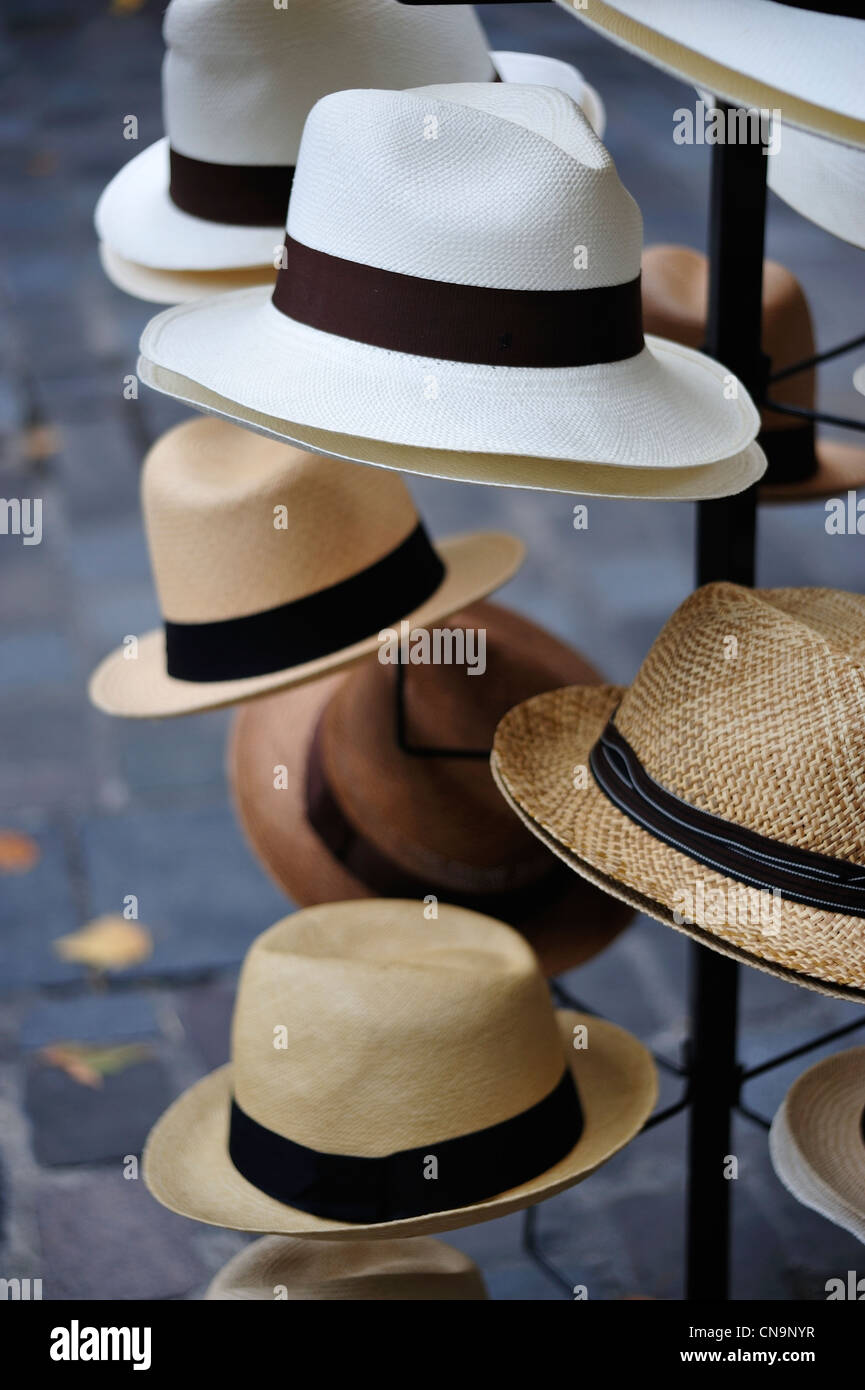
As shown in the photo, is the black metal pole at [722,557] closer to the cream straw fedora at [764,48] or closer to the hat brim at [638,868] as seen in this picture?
the hat brim at [638,868]

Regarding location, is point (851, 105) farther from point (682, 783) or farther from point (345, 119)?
point (682, 783)

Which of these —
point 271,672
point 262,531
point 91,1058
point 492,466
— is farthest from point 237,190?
point 91,1058

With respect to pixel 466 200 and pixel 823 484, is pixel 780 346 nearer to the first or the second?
pixel 823 484

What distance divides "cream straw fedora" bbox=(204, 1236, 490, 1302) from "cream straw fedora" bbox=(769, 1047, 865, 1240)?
36cm

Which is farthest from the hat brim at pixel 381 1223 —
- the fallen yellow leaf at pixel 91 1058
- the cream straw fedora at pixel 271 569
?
the fallen yellow leaf at pixel 91 1058

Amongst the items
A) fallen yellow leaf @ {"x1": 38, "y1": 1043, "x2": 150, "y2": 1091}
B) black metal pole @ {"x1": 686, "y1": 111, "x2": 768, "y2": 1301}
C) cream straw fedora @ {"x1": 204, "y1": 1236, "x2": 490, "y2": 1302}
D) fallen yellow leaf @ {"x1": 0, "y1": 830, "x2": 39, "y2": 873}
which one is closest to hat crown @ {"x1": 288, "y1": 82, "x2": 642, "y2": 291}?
black metal pole @ {"x1": 686, "y1": 111, "x2": 768, "y2": 1301}

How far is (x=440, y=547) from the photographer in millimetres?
1965

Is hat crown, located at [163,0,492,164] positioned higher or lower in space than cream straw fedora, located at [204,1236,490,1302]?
higher

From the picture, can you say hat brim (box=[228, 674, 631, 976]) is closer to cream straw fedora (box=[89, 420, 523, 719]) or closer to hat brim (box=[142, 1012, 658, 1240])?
hat brim (box=[142, 1012, 658, 1240])

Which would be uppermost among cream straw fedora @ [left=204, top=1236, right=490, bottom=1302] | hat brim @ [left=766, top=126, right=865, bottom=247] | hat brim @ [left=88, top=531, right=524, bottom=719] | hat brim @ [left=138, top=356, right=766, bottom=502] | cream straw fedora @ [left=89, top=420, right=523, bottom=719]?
hat brim @ [left=766, top=126, right=865, bottom=247]

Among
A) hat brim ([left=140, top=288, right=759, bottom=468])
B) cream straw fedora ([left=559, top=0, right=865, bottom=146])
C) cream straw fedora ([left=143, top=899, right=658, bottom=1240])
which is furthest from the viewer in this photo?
cream straw fedora ([left=143, top=899, right=658, bottom=1240])

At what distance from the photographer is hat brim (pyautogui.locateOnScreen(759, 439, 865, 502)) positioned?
5.96 ft

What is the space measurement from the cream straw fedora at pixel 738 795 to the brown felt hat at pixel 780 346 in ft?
1.68

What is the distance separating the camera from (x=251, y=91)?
1.54 meters
